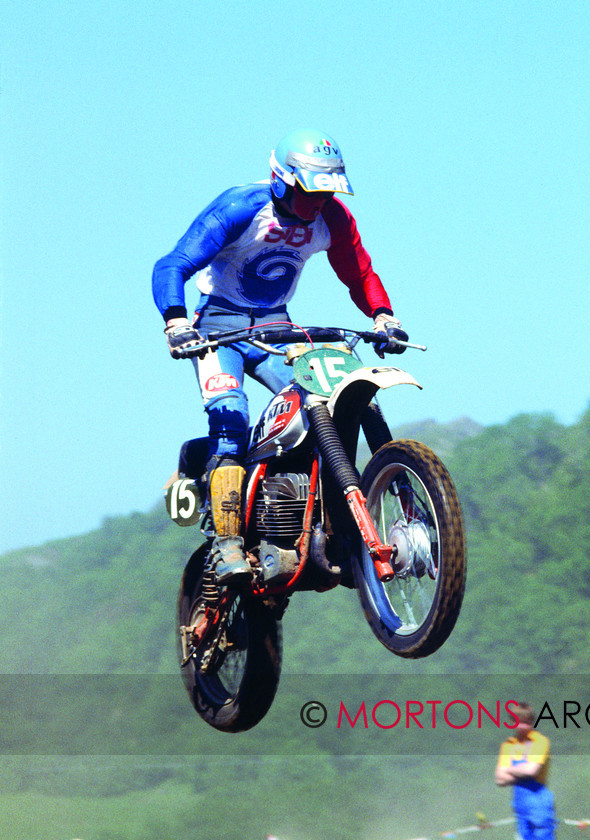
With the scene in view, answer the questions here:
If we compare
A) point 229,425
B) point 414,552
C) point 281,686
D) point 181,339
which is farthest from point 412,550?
point 281,686

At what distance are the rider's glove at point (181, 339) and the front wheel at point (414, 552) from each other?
1284 mm

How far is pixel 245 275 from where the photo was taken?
7.99 metres

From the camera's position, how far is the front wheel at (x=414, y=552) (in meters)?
6.29

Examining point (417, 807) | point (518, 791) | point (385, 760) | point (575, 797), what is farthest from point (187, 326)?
point (385, 760)

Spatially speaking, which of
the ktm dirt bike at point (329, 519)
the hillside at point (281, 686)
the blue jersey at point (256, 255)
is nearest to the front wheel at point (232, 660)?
the ktm dirt bike at point (329, 519)

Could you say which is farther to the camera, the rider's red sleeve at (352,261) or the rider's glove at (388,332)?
the rider's red sleeve at (352,261)

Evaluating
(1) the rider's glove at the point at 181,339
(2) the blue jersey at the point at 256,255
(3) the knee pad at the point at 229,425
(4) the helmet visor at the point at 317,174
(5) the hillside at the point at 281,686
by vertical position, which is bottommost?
(5) the hillside at the point at 281,686

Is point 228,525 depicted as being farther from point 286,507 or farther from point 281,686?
point 281,686

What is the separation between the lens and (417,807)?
31.7 m

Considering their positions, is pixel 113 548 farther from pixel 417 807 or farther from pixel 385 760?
pixel 417 807

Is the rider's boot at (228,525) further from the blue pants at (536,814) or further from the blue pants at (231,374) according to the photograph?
the blue pants at (536,814)

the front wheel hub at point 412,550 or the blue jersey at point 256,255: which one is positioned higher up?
the blue jersey at point 256,255

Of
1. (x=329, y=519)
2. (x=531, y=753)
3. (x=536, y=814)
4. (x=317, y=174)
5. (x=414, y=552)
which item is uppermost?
(x=317, y=174)

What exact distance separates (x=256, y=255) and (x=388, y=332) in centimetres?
97
